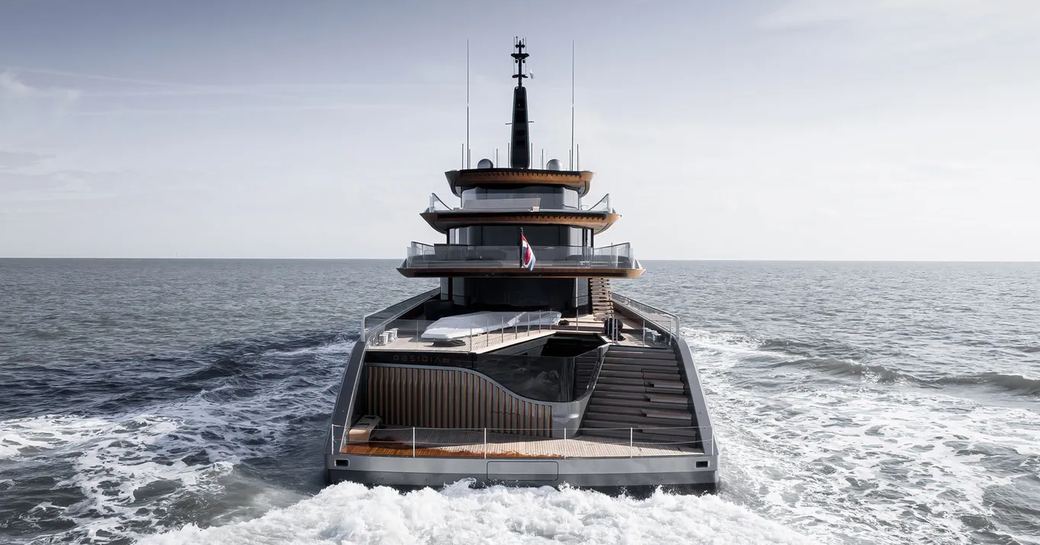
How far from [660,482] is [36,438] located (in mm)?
22121

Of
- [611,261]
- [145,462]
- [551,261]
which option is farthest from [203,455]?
[611,261]

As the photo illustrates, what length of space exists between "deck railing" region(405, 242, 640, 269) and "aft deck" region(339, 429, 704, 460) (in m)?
7.72

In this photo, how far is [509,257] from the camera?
2525 centimetres

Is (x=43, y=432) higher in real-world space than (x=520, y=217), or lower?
lower

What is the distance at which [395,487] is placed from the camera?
17.3 metres

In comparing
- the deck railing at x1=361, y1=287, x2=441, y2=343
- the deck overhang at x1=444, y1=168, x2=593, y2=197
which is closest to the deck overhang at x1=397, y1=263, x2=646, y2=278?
the deck railing at x1=361, y1=287, x2=441, y2=343

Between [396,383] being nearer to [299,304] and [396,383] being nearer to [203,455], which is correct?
[203,455]

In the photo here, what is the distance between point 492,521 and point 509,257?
1181 cm

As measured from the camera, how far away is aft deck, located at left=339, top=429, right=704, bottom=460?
17516 mm

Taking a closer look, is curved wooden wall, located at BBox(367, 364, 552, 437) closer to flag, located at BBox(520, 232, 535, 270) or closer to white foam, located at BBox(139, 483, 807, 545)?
white foam, located at BBox(139, 483, 807, 545)

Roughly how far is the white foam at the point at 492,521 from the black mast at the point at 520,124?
767 inches

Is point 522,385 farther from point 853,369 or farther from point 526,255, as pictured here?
point 853,369

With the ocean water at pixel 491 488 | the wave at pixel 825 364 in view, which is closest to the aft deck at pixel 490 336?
the ocean water at pixel 491 488

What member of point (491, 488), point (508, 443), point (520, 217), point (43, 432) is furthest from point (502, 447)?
point (43, 432)
